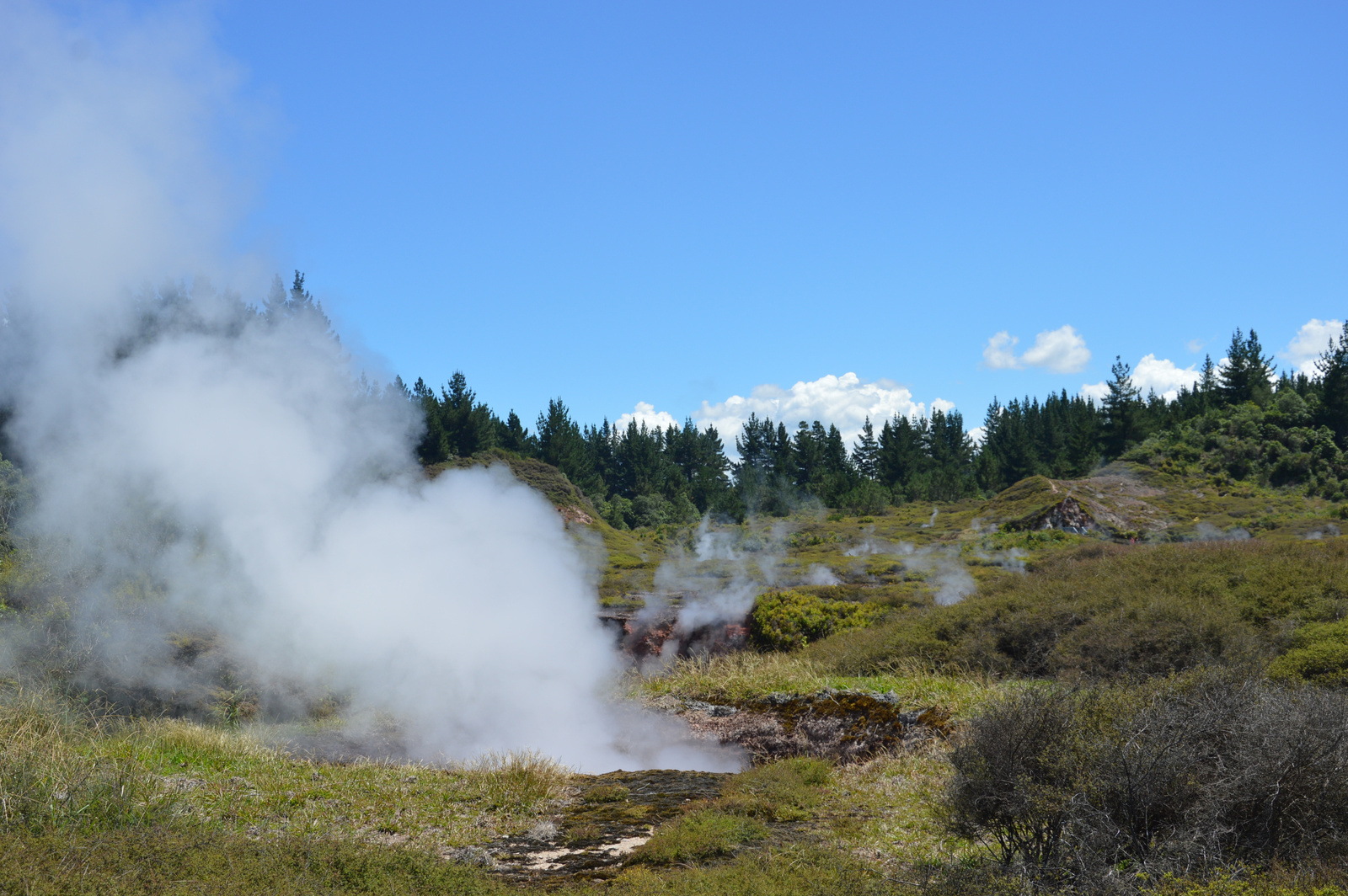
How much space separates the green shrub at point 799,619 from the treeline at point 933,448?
24446 millimetres

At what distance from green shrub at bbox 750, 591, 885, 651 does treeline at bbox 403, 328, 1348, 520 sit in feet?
80.2

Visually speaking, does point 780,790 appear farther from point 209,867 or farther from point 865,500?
point 865,500

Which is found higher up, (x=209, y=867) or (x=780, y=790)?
(x=209, y=867)

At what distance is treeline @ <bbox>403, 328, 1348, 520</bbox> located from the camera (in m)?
47.8

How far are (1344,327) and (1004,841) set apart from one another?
7676 centimetres

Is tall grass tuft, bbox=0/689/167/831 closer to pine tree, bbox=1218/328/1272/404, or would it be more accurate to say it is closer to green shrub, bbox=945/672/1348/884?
green shrub, bbox=945/672/1348/884

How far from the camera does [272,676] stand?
13.0m

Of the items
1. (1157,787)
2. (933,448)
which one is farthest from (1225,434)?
(1157,787)

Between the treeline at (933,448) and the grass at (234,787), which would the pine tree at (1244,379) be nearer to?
the treeline at (933,448)

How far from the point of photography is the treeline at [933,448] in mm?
47781

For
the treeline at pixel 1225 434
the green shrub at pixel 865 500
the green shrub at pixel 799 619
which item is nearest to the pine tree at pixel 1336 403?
the treeline at pixel 1225 434

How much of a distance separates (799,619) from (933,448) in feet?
219

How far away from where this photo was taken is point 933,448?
80875 mm

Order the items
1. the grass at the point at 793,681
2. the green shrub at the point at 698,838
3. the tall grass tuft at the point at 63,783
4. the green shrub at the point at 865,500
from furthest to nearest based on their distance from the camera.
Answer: the green shrub at the point at 865,500
the grass at the point at 793,681
the green shrub at the point at 698,838
the tall grass tuft at the point at 63,783
